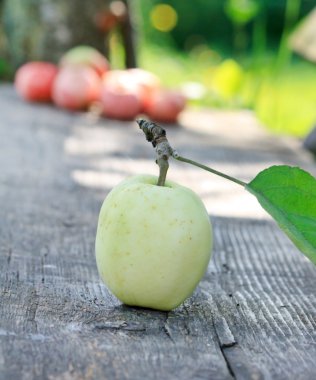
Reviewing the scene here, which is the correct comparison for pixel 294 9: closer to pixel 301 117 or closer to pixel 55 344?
pixel 301 117

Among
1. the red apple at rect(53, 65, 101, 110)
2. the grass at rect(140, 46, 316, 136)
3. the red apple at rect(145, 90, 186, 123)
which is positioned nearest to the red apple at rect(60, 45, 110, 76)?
the red apple at rect(53, 65, 101, 110)

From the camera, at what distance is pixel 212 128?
4.00 m

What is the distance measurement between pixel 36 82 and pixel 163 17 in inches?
192

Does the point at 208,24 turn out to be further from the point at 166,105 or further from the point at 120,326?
the point at 120,326

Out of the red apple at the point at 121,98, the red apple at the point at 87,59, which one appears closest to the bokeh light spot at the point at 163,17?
the red apple at the point at 87,59

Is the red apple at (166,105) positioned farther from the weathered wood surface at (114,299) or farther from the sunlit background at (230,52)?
the weathered wood surface at (114,299)

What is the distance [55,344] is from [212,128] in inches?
106

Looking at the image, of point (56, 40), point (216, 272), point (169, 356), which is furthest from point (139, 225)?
point (56, 40)

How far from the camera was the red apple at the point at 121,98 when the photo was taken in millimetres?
3971

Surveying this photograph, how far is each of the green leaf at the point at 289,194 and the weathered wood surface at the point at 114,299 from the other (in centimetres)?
18

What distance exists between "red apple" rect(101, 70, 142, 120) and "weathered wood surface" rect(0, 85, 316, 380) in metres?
0.56

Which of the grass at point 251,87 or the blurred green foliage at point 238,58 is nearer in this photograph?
the grass at point 251,87

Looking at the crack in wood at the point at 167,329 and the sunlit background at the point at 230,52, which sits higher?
the crack in wood at the point at 167,329

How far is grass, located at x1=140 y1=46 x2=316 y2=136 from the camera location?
201 inches
